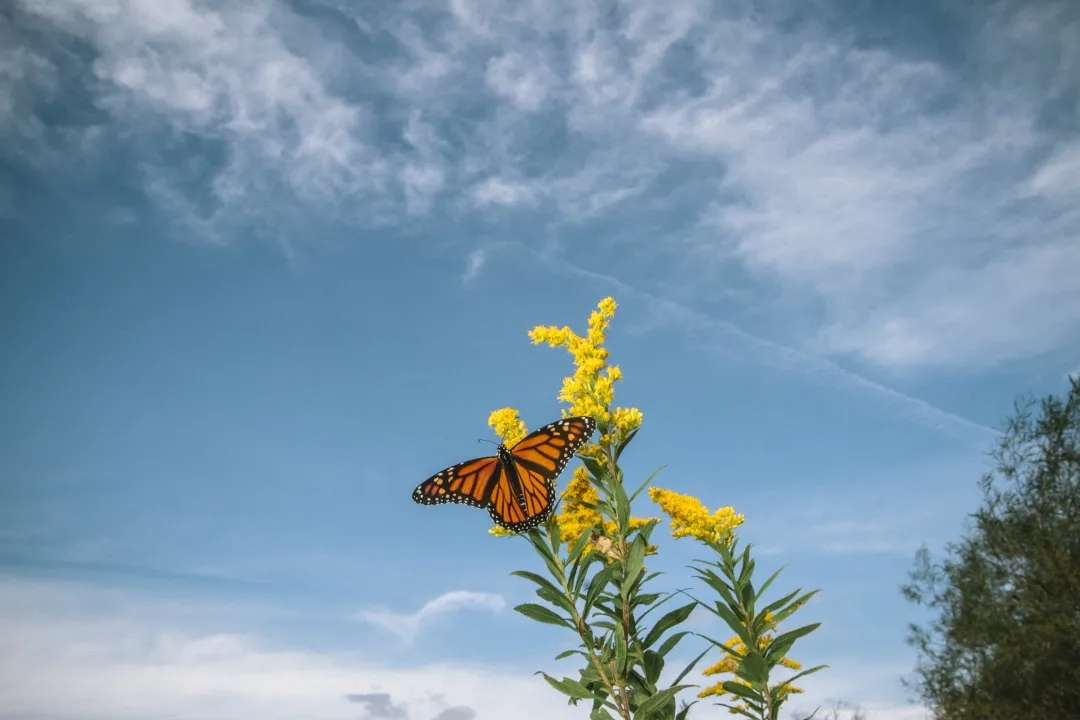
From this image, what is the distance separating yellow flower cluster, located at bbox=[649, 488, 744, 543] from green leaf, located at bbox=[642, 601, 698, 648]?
90 centimetres

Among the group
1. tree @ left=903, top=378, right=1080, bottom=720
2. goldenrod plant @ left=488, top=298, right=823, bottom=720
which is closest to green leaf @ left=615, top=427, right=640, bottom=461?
goldenrod plant @ left=488, top=298, right=823, bottom=720

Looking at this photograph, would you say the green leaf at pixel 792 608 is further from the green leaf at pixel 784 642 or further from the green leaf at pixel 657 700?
the green leaf at pixel 657 700

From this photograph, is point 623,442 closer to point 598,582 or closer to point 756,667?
point 598,582

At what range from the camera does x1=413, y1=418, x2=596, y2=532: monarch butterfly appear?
19.6 ft

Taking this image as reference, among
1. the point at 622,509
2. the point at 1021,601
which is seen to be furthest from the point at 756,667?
the point at 1021,601

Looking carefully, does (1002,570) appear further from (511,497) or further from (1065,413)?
(511,497)

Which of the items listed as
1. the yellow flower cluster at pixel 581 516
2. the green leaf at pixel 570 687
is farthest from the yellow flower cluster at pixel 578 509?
the green leaf at pixel 570 687

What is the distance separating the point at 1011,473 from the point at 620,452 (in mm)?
15660

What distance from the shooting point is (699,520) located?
6.57 metres

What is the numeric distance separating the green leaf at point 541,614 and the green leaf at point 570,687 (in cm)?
38

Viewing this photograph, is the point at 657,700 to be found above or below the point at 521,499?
below

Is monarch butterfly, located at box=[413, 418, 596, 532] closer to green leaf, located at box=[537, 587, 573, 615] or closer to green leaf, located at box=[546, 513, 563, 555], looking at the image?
green leaf, located at box=[546, 513, 563, 555]

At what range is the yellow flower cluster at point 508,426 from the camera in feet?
20.9

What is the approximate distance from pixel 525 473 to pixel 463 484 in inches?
24.4
